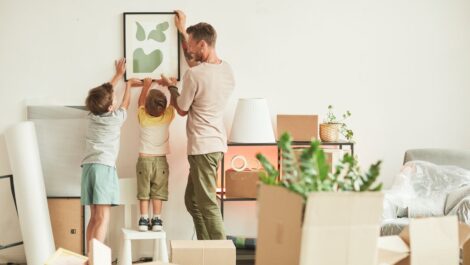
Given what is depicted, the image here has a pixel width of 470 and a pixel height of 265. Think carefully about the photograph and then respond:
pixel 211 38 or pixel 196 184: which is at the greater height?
pixel 211 38

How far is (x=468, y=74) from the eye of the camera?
199 inches

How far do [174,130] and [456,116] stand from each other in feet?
6.80

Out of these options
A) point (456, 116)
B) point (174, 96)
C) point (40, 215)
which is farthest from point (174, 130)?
point (456, 116)

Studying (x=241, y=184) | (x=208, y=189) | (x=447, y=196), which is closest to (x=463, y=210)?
(x=447, y=196)

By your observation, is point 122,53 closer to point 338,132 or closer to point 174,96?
point 174,96

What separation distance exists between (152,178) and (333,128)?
1270 millimetres

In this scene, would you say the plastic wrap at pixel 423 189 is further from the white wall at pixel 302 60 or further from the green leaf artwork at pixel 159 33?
the green leaf artwork at pixel 159 33

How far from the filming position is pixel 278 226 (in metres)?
1.88

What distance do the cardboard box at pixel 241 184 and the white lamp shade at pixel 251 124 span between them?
221 millimetres

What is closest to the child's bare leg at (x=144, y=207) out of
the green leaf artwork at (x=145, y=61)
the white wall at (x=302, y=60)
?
the white wall at (x=302, y=60)

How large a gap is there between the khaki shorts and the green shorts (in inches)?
7.7

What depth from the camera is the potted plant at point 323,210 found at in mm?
1756

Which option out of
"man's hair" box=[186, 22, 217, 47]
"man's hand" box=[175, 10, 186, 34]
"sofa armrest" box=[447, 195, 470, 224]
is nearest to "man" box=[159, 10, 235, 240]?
"man's hair" box=[186, 22, 217, 47]

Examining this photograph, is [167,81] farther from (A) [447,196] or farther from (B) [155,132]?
(A) [447,196]
